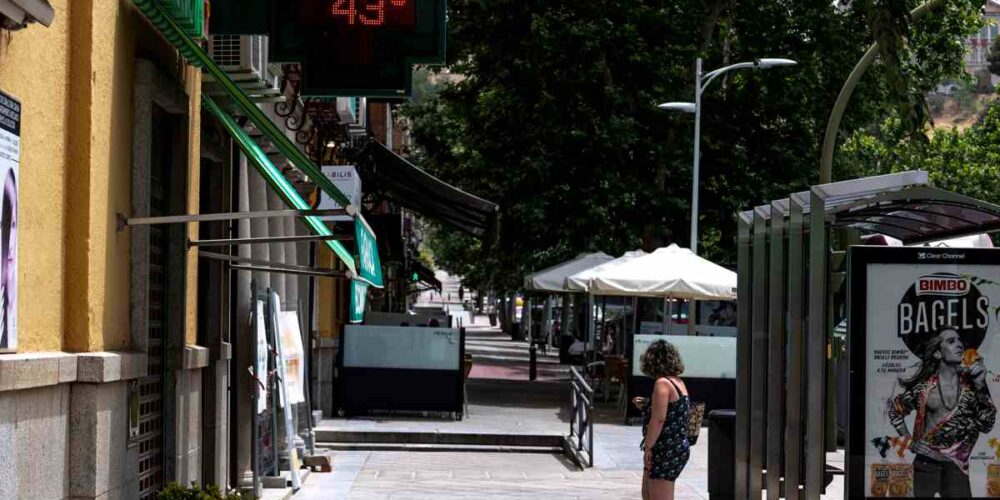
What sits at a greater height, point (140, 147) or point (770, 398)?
point (140, 147)

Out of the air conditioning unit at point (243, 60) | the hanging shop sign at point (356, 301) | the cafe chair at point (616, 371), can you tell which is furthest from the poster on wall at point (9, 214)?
the cafe chair at point (616, 371)

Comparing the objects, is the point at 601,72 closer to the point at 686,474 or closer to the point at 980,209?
the point at 686,474

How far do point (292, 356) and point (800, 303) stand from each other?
19.7 feet

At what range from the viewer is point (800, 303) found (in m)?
11.4

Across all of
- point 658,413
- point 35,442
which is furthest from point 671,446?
point 35,442

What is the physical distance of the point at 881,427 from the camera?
10383 millimetres

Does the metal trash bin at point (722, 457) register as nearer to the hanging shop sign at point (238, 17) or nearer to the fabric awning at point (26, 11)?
the hanging shop sign at point (238, 17)

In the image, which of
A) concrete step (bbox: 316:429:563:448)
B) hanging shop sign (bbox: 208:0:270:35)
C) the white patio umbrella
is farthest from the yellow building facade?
the white patio umbrella

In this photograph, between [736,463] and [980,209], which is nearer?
[980,209]

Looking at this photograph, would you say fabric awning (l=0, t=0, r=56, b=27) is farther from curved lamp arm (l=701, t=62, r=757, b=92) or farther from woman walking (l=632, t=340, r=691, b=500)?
curved lamp arm (l=701, t=62, r=757, b=92)

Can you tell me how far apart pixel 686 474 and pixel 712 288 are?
7298 mm

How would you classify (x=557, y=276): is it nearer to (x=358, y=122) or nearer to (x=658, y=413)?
(x=358, y=122)

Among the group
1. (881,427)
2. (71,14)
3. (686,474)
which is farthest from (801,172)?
(71,14)

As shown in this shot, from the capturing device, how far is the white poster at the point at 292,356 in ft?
50.3
